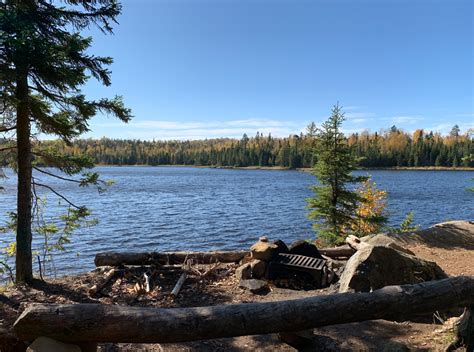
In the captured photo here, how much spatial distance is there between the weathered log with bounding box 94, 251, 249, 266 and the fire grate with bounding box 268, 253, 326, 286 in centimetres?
154

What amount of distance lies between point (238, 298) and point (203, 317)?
4248mm

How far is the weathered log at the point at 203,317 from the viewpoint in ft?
12.1

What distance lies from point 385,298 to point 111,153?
191 meters

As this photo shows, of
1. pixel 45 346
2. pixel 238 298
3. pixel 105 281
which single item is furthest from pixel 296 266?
pixel 45 346

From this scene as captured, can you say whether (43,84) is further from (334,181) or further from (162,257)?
(334,181)

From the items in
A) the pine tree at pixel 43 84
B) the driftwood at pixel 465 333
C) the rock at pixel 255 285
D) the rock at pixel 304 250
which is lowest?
the rock at pixel 255 285

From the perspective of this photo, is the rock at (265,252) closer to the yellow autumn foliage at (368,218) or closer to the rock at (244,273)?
the rock at (244,273)

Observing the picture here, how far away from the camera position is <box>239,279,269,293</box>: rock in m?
8.21

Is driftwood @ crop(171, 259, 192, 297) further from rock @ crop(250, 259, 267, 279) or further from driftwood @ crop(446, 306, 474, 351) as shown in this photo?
driftwood @ crop(446, 306, 474, 351)

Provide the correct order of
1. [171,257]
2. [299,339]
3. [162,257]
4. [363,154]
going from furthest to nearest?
[363,154] → [171,257] → [162,257] → [299,339]

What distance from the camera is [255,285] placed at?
833 centimetres

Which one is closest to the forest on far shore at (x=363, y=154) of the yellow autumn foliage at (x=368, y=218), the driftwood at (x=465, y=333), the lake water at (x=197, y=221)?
the lake water at (x=197, y=221)

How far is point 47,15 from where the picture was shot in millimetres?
8148

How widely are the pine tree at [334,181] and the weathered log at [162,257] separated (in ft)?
20.8
